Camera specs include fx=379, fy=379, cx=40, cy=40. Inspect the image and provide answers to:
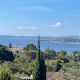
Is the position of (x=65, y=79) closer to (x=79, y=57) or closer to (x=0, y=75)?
(x=0, y=75)

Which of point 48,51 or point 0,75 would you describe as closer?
point 0,75

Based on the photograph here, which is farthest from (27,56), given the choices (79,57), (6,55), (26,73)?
(26,73)

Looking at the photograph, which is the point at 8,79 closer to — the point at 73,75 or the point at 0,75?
the point at 0,75

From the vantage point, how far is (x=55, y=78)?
28.9 metres

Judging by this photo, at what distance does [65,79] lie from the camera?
28469 millimetres

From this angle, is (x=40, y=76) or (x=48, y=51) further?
(x=48, y=51)

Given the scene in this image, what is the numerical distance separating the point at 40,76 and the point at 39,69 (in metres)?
0.44

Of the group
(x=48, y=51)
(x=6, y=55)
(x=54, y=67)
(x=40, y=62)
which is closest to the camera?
(x=40, y=62)

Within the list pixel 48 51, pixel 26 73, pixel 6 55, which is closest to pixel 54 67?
pixel 26 73

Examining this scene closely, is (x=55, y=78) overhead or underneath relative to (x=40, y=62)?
underneath

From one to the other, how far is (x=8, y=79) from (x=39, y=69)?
2.10 m

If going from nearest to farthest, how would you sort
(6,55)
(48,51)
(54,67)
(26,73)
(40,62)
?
(40,62) → (26,73) → (54,67) → (6,55) → (48,51)

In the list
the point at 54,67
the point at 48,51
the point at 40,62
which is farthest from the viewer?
the point at 48,51

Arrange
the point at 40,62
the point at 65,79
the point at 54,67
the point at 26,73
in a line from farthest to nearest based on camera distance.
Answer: the point at 54,67
the point at 26,73
the point at 65,79
the point at 40,62
